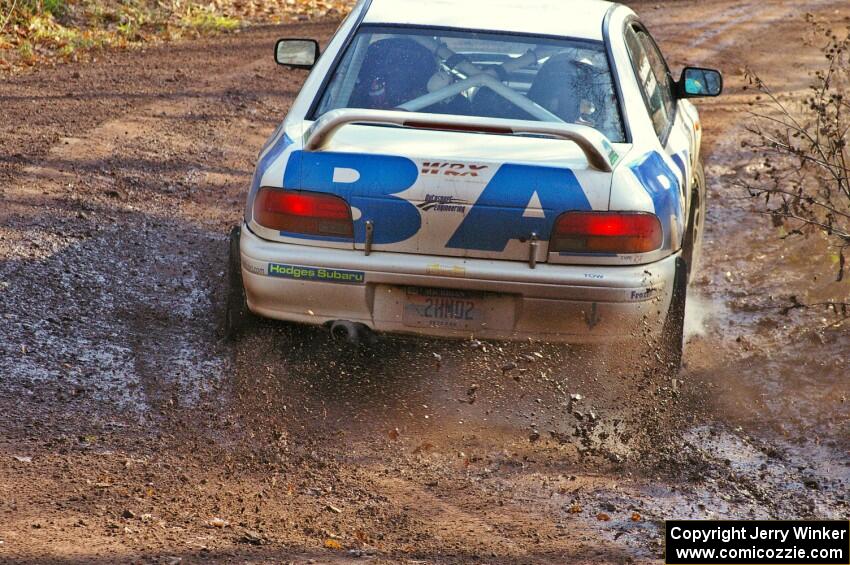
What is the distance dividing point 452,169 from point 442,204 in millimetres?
150

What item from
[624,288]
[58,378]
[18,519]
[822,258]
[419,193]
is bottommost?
[822,258]

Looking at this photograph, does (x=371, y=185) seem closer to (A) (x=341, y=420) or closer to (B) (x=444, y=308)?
(B) (x=444, y=308)

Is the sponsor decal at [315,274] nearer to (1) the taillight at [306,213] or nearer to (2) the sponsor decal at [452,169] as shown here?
(1) the taillight at [306,213]

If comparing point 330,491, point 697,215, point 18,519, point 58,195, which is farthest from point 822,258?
point 18,519

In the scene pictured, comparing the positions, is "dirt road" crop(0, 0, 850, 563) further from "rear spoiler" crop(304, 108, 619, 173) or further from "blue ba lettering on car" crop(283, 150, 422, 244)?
"rear spoiler" crop(304, 108, 619, 173)

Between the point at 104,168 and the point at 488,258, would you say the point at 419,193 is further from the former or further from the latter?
the point at 104,168

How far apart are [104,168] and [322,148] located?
3918mm

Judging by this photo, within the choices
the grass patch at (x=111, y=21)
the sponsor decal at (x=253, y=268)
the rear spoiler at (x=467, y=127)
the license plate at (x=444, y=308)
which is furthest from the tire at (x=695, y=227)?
the grass patch at (x=111, y=21)

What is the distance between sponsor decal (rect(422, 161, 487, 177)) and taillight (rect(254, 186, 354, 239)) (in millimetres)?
365

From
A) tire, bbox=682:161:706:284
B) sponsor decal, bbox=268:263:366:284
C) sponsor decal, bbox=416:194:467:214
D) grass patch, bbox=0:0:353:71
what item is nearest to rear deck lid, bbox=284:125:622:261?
sponsor decal, bbox=416:194:467:214

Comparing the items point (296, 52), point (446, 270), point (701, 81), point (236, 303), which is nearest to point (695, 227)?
point (701, 81)

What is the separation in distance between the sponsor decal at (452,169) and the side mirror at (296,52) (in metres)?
1.80

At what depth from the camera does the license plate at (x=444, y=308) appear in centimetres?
449

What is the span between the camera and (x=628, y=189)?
4469 millimetres
